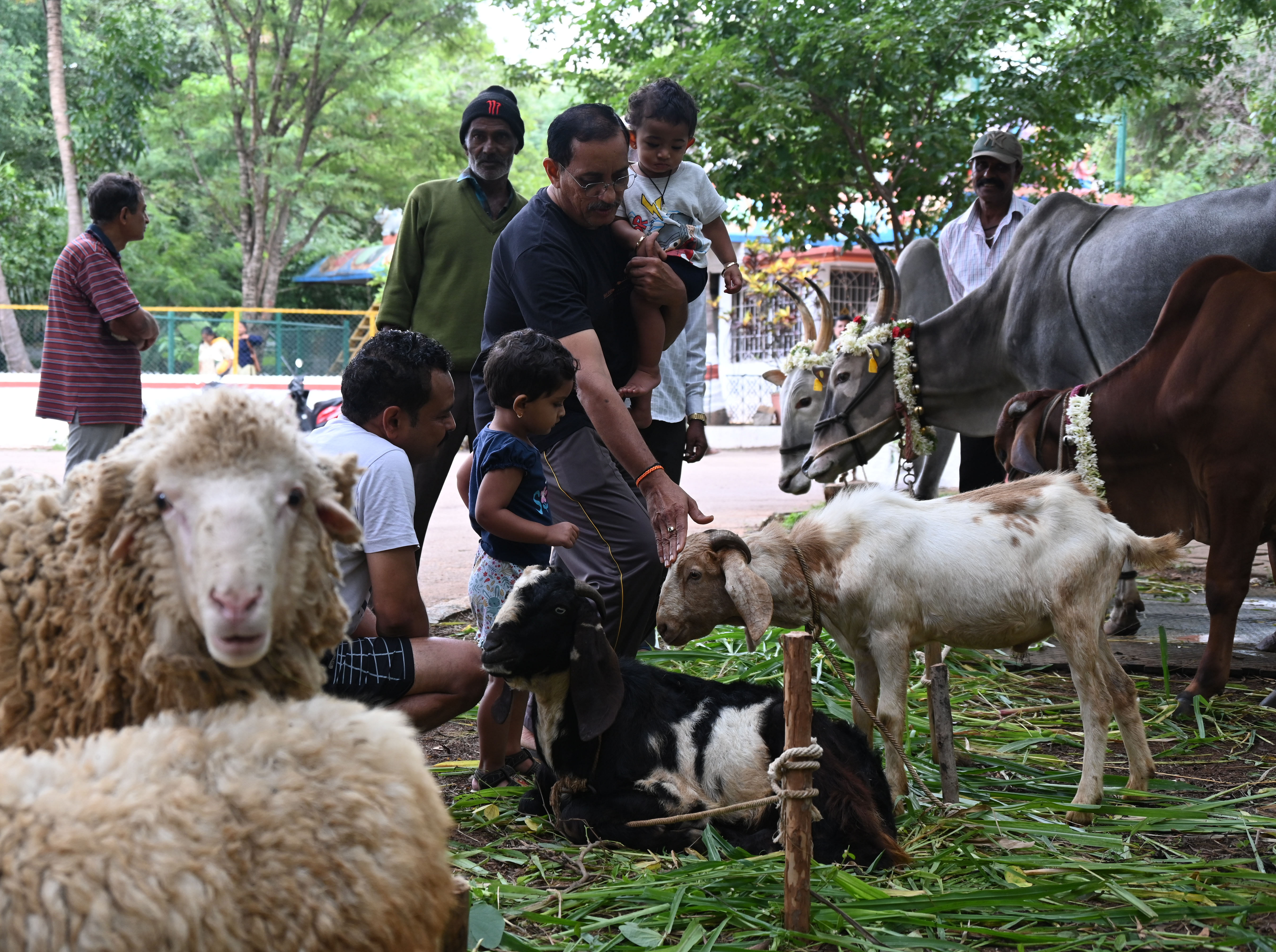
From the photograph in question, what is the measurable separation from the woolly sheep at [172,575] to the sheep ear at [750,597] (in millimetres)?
1729

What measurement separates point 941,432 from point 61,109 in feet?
64.4

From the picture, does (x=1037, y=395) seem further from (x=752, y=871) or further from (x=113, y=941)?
(x=113, y=941)

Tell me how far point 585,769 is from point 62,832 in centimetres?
191

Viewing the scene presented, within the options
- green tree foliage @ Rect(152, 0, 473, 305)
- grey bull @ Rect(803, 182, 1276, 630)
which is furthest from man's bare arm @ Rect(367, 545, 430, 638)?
green tree foliage @ Rect(152, 0, 473, 305)

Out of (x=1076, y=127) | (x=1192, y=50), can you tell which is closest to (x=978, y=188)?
(x=1076, y=127)

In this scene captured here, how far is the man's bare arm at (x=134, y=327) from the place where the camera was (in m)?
5.34

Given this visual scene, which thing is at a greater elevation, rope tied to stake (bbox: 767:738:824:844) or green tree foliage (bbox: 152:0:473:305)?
green tree foliage (bbox: 152:0:473:305)

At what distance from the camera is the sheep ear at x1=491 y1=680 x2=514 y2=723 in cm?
337

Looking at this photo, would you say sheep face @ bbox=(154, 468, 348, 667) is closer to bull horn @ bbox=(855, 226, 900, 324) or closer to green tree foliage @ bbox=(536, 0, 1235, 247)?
bull horn @ bbox=(855, 226, 900, 324)

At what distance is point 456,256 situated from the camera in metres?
5.00

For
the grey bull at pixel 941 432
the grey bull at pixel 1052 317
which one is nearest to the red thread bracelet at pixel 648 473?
the grey bull at pixel 1052 317

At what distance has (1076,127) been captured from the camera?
9.11 meters

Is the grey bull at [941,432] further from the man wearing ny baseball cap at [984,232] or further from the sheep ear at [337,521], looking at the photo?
the sheep ear at [337,521]

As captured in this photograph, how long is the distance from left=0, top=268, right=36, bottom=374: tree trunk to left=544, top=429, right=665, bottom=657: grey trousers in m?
20.4
